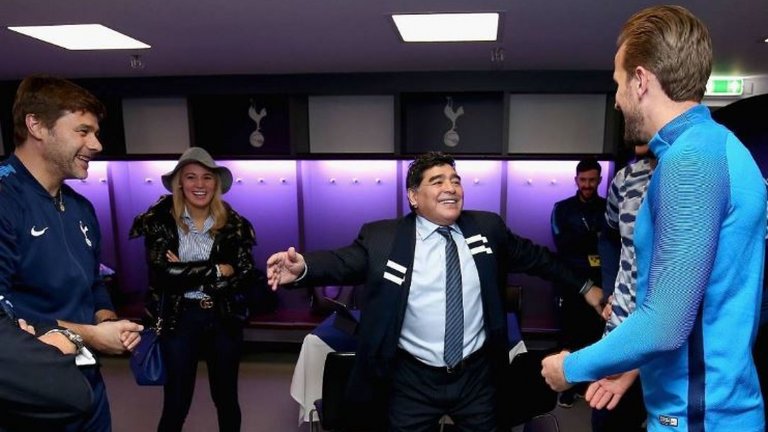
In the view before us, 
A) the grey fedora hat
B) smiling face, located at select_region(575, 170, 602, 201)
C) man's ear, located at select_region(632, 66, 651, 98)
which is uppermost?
man's ear, located at select_region(632, 66, 651, 98)

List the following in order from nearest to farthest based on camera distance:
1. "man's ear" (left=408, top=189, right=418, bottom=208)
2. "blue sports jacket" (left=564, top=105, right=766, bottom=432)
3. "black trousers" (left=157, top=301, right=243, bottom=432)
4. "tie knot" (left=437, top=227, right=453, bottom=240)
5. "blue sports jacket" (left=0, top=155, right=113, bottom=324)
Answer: "blue sports jacket" (left=564, top=105, right=766, bottom=432) → "blue sports jacket" (left=0, top=155, right=113, bottom=324) → "tie knot" (left=437, top=227, right=453, bottom=240) → "man's ear" (left=408, top=189, right=418, bottom=208) → "black trousers" (left=157, top=301, right=243, bottom=432)

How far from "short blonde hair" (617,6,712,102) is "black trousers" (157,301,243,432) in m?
2.14

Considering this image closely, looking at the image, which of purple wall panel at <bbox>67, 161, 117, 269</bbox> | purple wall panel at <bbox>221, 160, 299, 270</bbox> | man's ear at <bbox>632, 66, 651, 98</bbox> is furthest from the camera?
purple wall panel at <bbox>67, 161, 117, 269</bbox>

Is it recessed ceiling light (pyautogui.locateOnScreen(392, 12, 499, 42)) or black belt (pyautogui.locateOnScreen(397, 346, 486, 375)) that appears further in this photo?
recessed ceiling light (pyautogui.locateOnScreen(392, 12, 499, 42))

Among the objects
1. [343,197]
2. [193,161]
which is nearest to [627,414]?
[193,161]

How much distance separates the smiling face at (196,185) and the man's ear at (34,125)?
0.99 metres

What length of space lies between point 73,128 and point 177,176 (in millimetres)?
983

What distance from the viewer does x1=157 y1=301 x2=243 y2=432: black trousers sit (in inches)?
91.4

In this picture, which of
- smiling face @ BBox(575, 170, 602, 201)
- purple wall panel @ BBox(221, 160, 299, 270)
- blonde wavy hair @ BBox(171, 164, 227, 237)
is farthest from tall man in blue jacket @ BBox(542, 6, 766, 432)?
purple wall panel @ BBox(221, 160, 299, 270)

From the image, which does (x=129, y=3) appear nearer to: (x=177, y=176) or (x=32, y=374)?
(x=177, y=176)

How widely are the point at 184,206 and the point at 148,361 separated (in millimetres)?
784

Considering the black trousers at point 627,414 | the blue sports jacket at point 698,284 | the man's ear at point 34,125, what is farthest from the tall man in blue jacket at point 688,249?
the man's ear at point 34,125

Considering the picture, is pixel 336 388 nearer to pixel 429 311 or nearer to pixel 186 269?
pixel 429 311

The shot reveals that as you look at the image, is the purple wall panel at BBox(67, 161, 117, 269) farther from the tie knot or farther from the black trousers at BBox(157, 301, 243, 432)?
the tie knot
